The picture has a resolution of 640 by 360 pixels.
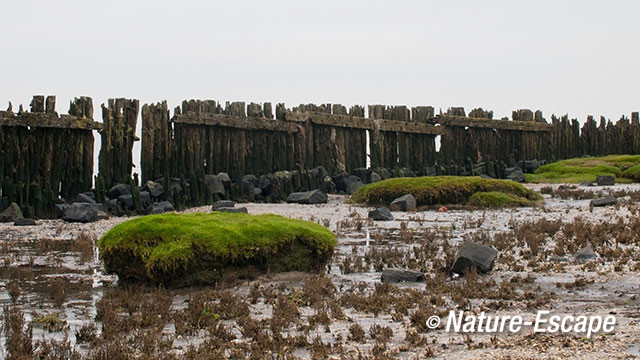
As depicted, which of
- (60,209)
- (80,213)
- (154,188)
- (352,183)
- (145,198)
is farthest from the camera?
(352,183)

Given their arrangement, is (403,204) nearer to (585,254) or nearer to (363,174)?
(363,174)

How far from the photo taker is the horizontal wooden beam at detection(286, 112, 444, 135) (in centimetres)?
2321

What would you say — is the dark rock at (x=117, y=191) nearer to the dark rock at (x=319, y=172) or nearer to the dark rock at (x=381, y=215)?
the dark rock at (x=381, y=215)

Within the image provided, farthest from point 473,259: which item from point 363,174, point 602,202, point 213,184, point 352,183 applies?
point 363,174

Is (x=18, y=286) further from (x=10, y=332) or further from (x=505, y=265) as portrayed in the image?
(x=505, y=265)

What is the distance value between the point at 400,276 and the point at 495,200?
986cm

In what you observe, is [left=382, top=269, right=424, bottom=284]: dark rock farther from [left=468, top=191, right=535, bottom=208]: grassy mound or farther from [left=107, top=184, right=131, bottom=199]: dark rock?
[left=107, top=184, right=131, bottom=199]: dark rock

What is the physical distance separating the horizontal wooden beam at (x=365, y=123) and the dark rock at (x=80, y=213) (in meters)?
7.52

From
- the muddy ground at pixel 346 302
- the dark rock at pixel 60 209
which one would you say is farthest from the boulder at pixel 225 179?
the muddy ground at pixel 346 302

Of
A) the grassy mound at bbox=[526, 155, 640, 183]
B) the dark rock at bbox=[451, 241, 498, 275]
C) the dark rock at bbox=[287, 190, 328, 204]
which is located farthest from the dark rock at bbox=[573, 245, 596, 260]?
the grassy mound at bbox=[526, 155, 640, 183]

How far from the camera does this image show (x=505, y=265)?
1022 centimetres

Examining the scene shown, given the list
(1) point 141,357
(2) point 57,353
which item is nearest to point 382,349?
(1) point 141,357

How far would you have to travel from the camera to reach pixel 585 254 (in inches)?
411

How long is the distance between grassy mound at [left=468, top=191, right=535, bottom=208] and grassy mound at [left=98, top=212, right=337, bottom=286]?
29.9ft
